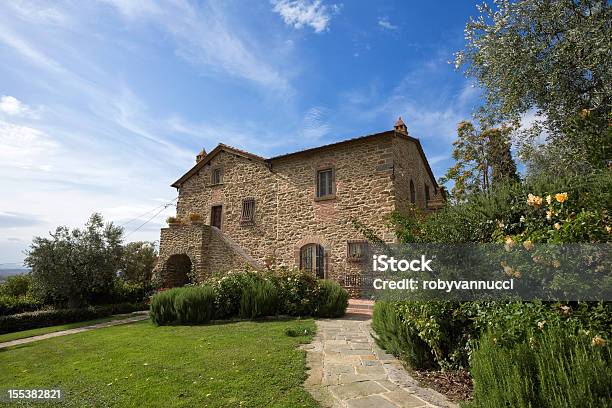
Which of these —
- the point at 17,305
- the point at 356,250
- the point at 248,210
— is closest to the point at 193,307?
the point at 356,250

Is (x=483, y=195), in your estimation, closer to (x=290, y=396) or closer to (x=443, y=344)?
(x=443, y=344)

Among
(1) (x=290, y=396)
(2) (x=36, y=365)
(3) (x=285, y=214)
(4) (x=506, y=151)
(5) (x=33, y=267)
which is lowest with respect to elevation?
(2) (x=36, y=365)

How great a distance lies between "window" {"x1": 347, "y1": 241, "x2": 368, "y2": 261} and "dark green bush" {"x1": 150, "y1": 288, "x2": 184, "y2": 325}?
6.84 m

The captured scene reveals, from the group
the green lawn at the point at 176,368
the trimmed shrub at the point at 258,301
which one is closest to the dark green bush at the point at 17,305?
the green lawn at the point at 176,368

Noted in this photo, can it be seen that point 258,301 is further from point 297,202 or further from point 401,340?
point 297,202

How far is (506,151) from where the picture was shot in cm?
1734

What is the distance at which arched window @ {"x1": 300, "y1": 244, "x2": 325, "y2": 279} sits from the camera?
562 inches

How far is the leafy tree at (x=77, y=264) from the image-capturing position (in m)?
13.5

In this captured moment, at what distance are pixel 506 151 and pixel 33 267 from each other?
74.6ft

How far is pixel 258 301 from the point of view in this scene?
872 centimetres

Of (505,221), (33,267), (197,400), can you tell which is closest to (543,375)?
(505,221)

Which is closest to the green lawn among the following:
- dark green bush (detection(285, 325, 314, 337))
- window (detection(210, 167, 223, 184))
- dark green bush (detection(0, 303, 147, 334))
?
dark green bush (detection(285, 325, 314, 337))

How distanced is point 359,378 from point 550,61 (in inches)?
293

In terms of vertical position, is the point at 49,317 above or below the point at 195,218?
below
